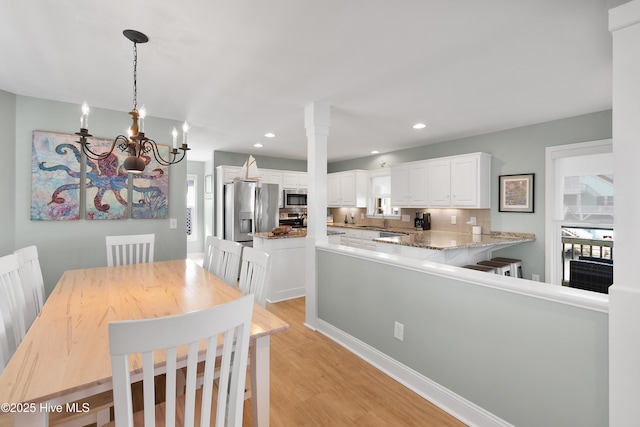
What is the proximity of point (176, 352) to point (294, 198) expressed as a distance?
18.2ft

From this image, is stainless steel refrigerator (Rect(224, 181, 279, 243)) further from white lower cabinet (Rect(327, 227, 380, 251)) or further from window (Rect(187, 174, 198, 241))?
window (Rect(187, 174, 198, 241))

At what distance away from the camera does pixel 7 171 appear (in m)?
2.77

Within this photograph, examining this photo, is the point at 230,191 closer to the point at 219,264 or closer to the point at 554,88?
the point at 219,264

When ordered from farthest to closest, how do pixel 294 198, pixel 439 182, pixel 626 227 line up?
pixel 294 198 → pixel 439 182 → pixel 626 227

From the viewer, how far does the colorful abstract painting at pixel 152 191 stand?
135 inches

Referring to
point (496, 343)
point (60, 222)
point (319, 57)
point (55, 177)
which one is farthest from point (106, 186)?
point (496, 343)

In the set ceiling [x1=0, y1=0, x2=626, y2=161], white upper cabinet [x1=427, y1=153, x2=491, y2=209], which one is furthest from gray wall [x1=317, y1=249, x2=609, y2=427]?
white upper cabinet [x1=427, y1=153, x2=491, y2=209]

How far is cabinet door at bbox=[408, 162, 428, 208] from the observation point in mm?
4906

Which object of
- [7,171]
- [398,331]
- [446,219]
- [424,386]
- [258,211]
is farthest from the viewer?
[258,211]

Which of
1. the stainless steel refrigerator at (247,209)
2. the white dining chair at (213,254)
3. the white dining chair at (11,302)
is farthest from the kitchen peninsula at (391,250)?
the white dining chair at (11,302)

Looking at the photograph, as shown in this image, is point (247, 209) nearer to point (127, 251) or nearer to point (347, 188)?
point (347, 188)

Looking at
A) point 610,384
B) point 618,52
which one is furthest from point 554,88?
point 610,384

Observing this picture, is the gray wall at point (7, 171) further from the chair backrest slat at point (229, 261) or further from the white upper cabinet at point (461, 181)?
the white upper cabinet at point (461, 181)

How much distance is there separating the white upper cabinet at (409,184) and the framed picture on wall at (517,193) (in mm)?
1114
